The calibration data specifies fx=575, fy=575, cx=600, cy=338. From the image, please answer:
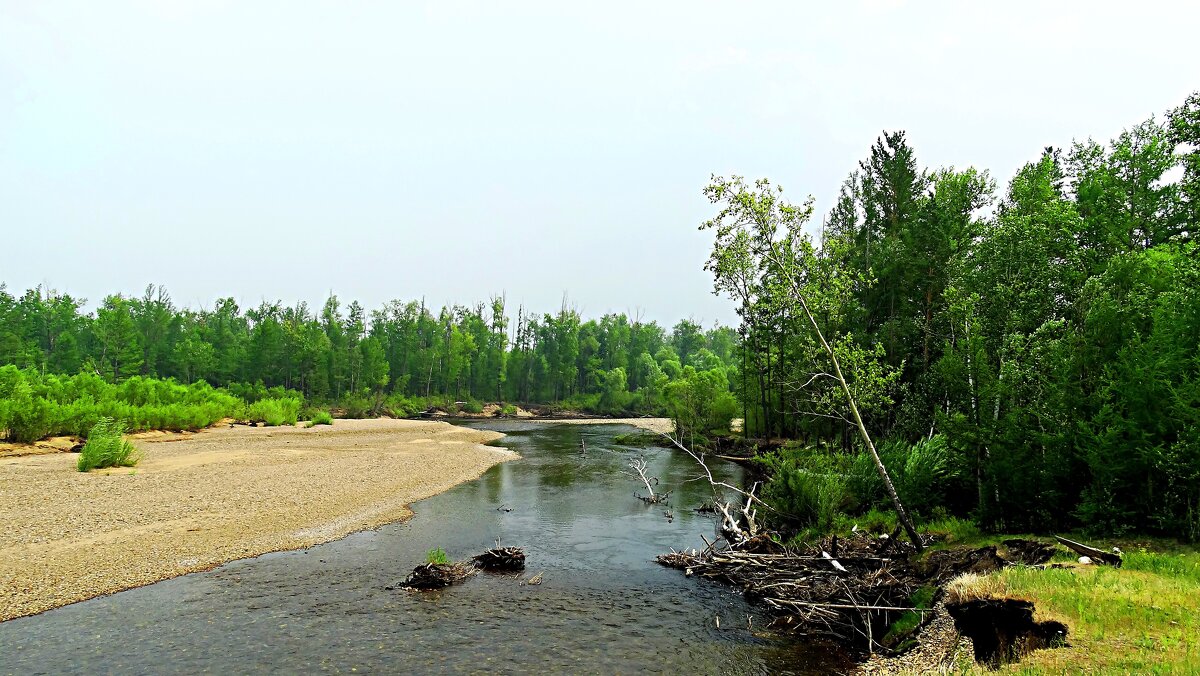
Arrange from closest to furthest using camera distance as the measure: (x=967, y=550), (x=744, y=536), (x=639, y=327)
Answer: (x=967, y=550), (x=744, y=536), (x=639, y=327)

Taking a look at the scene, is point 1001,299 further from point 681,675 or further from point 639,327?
point 639,327

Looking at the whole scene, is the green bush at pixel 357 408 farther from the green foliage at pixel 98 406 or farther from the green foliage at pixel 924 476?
the green foliage at pixel 924 476

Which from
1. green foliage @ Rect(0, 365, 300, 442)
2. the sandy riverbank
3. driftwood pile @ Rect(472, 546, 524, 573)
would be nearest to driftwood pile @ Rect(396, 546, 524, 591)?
driftwood pile @ Rect(472, 546, 524, 573)

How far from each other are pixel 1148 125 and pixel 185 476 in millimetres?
48662

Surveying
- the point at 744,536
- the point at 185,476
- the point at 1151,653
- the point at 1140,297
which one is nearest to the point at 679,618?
the point at 744,536

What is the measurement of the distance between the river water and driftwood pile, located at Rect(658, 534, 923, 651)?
0.64 metres

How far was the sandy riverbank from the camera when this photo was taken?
14.2 meters

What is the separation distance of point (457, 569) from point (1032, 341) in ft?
58.1

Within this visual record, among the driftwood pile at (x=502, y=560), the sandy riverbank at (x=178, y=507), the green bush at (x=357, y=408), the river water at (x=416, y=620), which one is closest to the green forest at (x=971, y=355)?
the river water at (x=416, y=620)

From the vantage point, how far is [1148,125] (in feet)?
92.1

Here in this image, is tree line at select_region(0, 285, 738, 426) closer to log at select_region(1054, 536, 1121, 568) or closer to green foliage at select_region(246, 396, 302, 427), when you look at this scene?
green foliage at select_region(246, 396, 302, 427)

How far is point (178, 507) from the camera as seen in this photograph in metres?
20.5

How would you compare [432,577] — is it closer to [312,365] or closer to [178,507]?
[178,507]

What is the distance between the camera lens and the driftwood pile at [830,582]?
12.0 m
